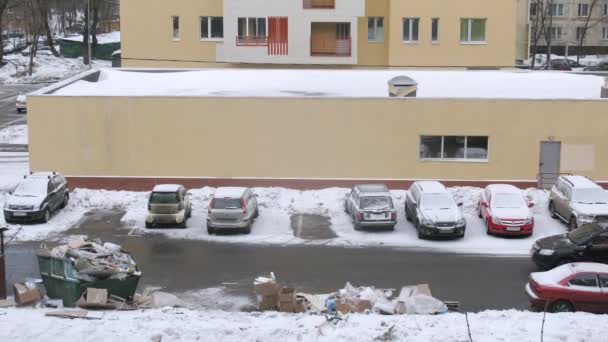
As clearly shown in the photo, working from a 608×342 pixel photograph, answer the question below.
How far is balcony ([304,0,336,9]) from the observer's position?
4678 cm

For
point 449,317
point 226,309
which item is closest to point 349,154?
point 226,309

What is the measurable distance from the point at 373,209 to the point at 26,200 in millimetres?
11881

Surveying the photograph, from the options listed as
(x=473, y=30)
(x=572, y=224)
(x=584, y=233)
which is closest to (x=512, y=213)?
(x=572, y=224)

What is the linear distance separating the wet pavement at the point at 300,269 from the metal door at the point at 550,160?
26.3ft

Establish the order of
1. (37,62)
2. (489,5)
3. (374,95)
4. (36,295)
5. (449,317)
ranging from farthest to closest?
(37,62) < (489,5) < (374,95) < (36,295) < (449,317)

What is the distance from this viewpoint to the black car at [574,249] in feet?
80.8

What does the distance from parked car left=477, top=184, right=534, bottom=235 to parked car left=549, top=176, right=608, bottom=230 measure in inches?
48.1

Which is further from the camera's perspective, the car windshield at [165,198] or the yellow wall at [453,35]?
the yellow wall at [453,35]

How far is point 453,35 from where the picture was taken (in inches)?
1849

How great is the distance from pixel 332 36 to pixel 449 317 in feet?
102

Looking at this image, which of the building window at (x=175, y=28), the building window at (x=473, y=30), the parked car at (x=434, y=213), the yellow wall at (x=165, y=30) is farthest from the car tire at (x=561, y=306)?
the building window at (x=175, y=28)

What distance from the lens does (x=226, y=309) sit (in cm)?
2164

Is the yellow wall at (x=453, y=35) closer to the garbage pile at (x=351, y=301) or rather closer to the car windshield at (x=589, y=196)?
the car windshield at (x=589, y=196)

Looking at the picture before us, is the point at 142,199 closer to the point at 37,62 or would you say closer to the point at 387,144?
the point at 387,144
